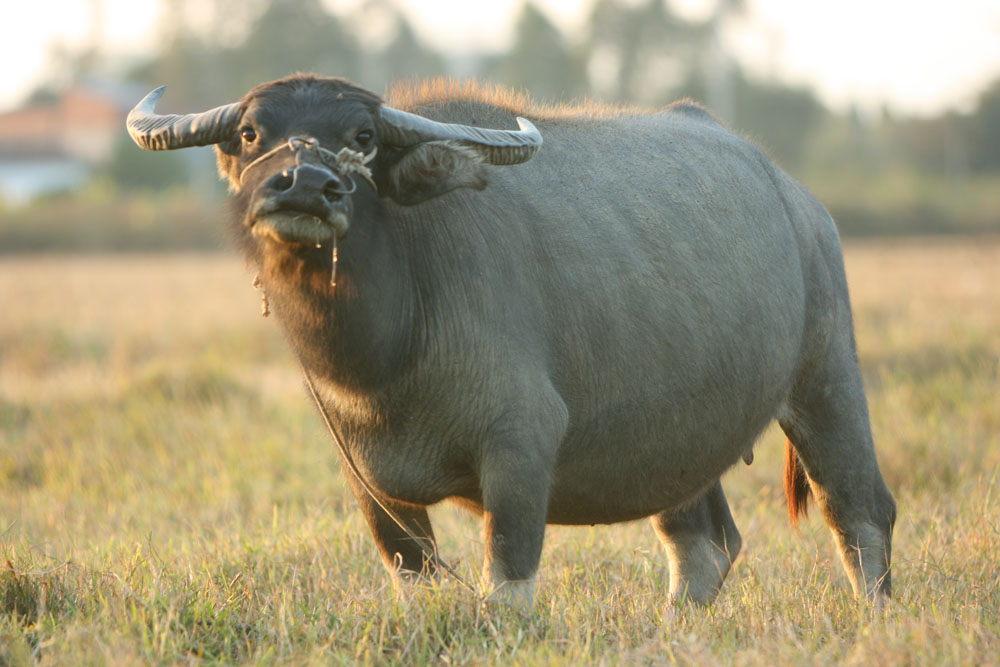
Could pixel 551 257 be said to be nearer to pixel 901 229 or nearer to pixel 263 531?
pixel 263 531

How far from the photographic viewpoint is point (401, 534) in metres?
4.09

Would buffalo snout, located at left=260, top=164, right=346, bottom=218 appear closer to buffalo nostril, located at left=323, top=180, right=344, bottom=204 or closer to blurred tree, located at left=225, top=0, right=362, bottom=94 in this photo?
buffalo nostril, located at left=323, top=180, right=344, bottom=204

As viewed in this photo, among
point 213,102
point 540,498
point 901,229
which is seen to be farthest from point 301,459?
point 213,102

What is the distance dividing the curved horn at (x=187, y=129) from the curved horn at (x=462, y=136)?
1.60 feet

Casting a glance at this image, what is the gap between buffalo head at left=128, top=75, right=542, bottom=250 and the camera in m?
3.20

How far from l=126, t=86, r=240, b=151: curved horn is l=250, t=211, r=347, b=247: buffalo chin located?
1.54ft

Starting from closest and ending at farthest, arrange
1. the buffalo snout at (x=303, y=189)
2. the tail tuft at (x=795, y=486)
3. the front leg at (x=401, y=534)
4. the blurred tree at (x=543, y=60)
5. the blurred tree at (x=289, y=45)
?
the buffalo snout at (x=303, y=189) → the front leg at (x=401, y=534) → the tail tuft at (x=795, y=486) → the blurred tree at (x=289, y=45) → the blurred tree at (x=543, y=60)

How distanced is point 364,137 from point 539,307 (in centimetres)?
83

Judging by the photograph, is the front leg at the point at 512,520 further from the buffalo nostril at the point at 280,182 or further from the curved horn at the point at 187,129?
the curved horn at the point at 187,129

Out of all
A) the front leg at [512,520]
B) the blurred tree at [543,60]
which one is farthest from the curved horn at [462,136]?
the blurred tree at [543,60]

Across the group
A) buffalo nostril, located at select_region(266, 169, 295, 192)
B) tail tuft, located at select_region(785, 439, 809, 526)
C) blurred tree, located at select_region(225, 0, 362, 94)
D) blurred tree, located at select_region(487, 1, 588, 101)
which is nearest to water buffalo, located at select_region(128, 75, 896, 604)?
buffalo nostril, located at select_region(266, 169, 295, 192)

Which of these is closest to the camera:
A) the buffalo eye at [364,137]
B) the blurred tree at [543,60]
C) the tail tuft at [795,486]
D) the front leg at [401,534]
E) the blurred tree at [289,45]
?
the buffalo eye at [364,137]

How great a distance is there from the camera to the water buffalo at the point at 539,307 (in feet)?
11.4

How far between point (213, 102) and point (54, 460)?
40943 mm
